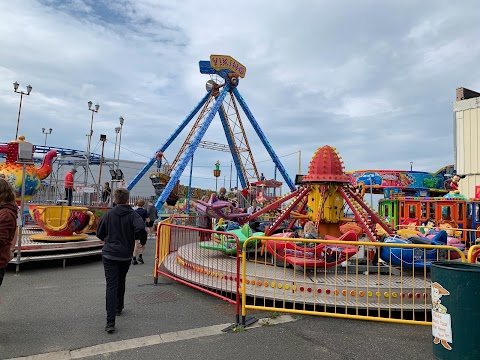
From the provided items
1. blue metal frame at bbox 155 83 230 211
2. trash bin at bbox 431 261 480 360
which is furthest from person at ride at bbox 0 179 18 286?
blue metal frame at bbox 155 83 230 211

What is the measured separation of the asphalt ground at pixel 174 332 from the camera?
3988 mm

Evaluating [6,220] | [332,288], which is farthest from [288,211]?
[6,220]

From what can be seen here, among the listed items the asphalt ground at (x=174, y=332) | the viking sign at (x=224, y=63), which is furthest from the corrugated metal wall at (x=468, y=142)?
the asphalt ground at (x=174, y=332)

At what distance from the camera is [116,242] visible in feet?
15.5

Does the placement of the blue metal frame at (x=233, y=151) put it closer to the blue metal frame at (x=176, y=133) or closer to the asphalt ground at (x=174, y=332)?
the blue metal frame at (x=176, y=133)

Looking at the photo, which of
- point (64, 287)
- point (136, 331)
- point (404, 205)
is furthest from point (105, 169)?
point (136, 331)

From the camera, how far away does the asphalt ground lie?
399 centimetres

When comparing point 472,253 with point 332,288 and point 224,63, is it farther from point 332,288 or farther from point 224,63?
point 224,63

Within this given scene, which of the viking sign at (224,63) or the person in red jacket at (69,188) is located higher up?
the viking sign at (224,63)

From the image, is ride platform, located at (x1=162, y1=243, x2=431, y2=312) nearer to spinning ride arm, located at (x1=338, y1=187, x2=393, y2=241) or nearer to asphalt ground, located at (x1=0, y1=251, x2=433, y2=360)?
asphalt ground, located at (x1=0, y1=251, x2=433, y2=360)

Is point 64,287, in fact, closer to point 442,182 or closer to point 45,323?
point 45,323

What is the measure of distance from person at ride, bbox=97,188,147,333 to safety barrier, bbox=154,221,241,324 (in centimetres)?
142

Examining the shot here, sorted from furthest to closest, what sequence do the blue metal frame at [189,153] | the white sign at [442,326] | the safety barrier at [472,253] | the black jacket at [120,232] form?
the blue metal frame at [189,153], the safety barrier at [472,253], the black jacket at [120,232], the white sign at [442,326]

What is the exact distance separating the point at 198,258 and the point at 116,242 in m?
2.71
